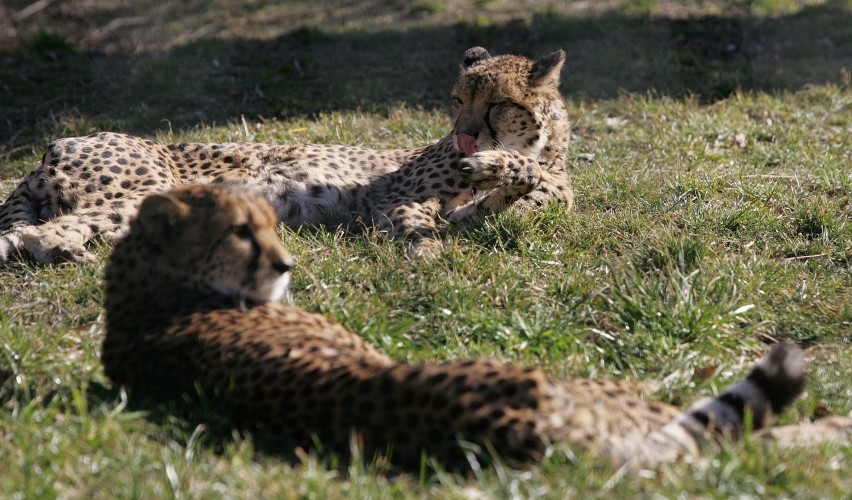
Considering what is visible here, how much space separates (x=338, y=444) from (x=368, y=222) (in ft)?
9.56

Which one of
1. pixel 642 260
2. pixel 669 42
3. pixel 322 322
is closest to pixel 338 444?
pixel 322 322

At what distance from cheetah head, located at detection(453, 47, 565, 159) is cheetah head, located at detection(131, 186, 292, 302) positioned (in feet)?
7.21

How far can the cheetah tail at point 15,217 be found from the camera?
5.12m

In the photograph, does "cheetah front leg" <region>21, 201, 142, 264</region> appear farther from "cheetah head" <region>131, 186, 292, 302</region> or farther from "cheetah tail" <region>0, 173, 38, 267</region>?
"cheetah head" <region>131, 186, 292, 302</region>

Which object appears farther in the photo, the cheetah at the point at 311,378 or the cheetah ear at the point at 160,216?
the cheetah ear at the point at 160,216

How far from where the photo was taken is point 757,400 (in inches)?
119

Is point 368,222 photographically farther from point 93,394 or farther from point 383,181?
point 93,394

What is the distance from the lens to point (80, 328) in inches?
170

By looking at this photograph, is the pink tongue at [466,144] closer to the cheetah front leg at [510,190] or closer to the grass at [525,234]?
the cheetah front leg at [510,190]

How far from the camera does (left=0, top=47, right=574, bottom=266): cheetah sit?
211 inches

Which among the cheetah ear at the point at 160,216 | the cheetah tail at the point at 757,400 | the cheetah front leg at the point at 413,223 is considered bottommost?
the cheetah front leg at the point at 413,223

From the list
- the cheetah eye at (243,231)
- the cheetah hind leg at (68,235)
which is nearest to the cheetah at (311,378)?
the cheetah eye at (243,231)

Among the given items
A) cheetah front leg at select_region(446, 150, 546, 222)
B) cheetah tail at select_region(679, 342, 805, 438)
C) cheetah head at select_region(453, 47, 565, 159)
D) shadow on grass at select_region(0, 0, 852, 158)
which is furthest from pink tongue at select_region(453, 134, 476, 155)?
cheetah tail at select_region(679, 342, 805, 438)

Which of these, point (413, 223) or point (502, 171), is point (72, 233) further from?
point (502, 171)
